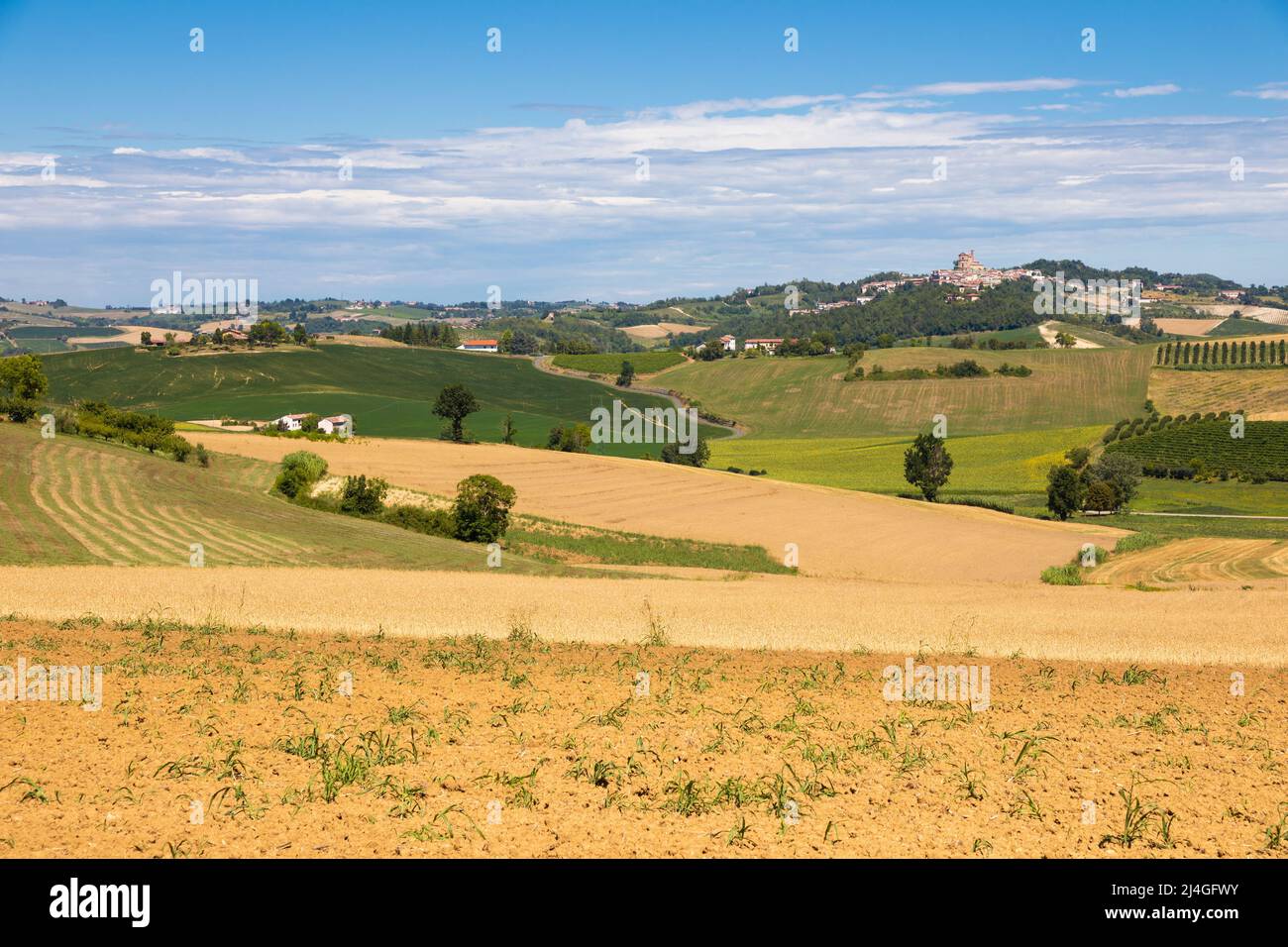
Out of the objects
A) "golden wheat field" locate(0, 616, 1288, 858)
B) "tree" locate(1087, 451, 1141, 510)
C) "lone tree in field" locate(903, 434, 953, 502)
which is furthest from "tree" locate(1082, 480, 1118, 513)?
"golden wheat field" locate(0, 616, 1288, 858)

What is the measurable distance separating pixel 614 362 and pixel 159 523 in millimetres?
140728

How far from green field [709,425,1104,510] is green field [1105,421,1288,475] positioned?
21.1ft

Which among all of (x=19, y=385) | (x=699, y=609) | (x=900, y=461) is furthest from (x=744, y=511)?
(x=19, y=385)

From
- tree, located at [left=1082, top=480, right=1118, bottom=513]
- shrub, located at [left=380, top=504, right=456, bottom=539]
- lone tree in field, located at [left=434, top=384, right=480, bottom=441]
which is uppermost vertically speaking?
lone tree in field, located at [left=434, top=384, right=480, bottom=441]

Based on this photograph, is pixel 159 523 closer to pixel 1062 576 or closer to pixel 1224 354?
pixel 1062 576

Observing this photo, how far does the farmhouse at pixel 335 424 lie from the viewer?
10488 cm

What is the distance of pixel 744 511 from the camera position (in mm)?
68562

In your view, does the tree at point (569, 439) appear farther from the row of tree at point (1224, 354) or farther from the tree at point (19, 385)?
the row of tree at point (1224, 354)

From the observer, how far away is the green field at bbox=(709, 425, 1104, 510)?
95.9 meters

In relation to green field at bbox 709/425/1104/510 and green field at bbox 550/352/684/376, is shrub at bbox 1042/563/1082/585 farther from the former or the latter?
green field at bbox 550/352/684/376

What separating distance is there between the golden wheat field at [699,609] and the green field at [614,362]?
143001mm

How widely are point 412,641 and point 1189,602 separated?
24385 millimetres
